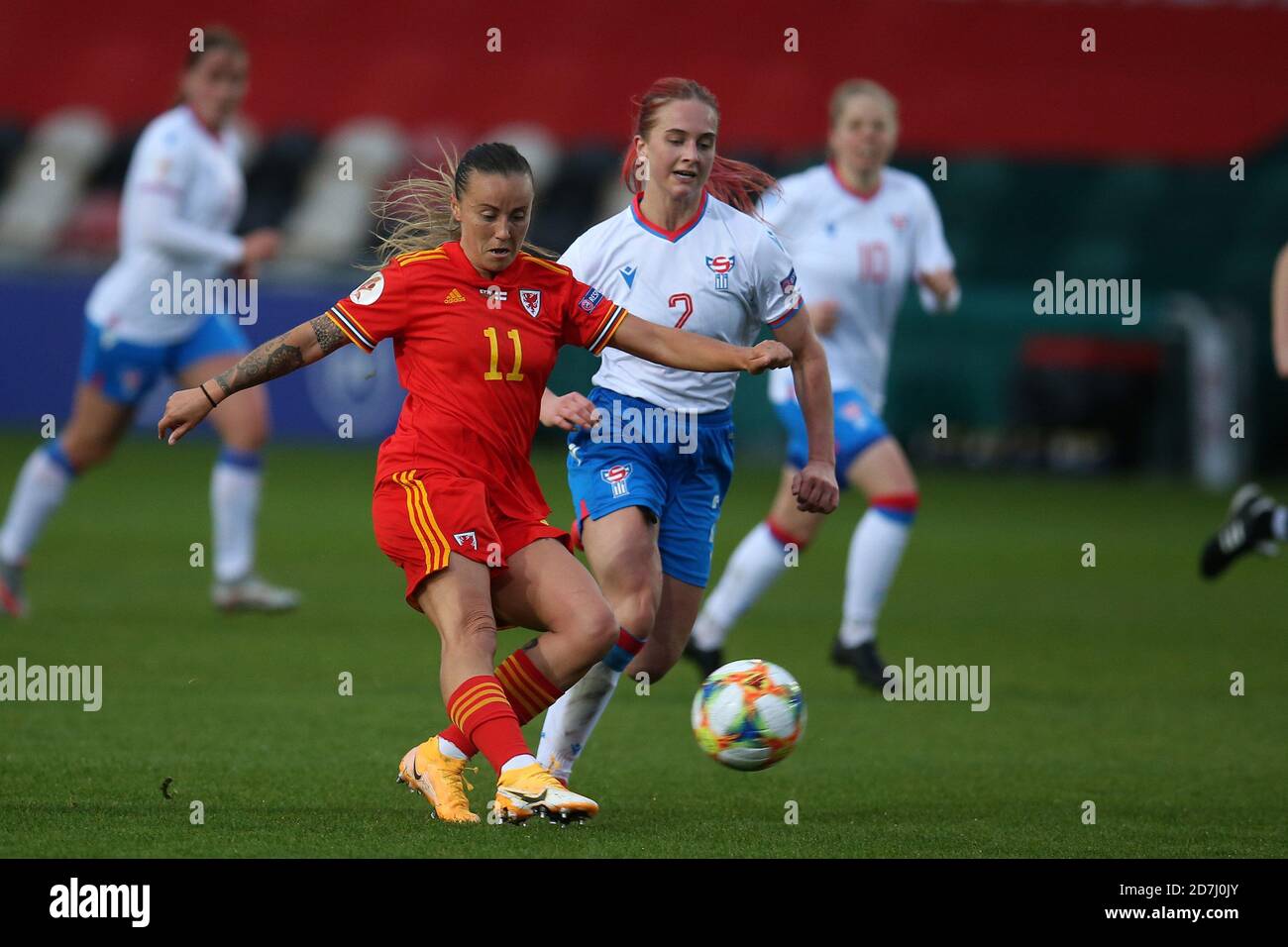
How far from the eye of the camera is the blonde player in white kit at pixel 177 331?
33.6 ft

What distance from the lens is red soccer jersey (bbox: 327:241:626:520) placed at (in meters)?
5.78

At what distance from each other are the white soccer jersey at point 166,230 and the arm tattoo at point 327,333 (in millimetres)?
4844

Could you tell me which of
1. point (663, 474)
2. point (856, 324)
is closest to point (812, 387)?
point (663, 474)

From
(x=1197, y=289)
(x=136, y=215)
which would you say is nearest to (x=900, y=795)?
(x=136, y=215)

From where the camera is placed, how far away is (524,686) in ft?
19.4

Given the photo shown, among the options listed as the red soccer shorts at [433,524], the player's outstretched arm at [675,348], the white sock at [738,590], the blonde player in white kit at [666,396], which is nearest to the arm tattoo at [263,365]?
the red soccer shorts at [433,524]

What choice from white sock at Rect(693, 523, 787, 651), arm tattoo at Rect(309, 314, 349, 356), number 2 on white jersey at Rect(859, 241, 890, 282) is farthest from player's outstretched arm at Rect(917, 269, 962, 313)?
arm tattoo at Rect(309, 314, 349, 356)

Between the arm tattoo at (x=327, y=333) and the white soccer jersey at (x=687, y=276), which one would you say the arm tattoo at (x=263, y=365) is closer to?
the arm tattoo at (x=327, y=333)

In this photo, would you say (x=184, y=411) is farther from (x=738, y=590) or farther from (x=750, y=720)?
(x=738, y=590)

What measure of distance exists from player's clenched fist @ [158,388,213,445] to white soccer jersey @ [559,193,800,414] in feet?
4.79

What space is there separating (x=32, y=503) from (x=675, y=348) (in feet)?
18.3

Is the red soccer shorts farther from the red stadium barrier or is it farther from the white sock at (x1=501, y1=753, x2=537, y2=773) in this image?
the red stadium barrier

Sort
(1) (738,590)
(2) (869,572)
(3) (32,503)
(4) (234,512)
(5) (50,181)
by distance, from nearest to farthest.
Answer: (2) (869,572) < (1) (738,590) < (3) (32,503) < (4) (234,512) < (5) (50,181)

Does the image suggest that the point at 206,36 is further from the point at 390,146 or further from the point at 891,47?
the point at 891,47
